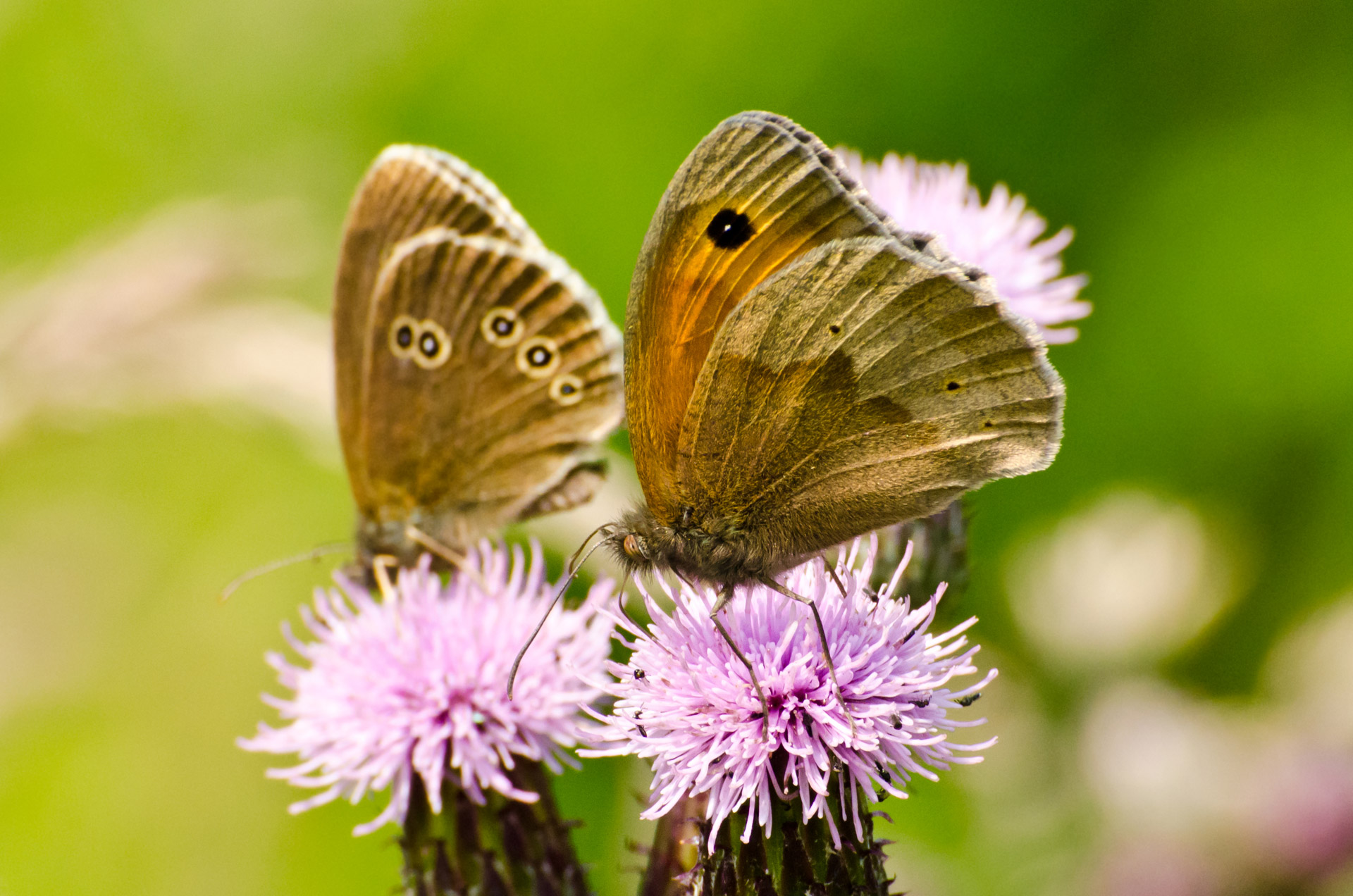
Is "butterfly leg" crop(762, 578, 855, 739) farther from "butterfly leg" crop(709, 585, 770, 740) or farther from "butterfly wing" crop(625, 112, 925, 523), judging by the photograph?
"butterfly wing" crop(625, 112, 925, 523)

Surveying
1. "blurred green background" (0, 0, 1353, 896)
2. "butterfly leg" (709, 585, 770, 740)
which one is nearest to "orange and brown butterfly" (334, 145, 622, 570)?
"blurred green background" (0, 0, 1353, 896)

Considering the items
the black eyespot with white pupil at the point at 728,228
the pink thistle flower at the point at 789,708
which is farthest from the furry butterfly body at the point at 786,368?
the pink thistle flower at the point at 789,708

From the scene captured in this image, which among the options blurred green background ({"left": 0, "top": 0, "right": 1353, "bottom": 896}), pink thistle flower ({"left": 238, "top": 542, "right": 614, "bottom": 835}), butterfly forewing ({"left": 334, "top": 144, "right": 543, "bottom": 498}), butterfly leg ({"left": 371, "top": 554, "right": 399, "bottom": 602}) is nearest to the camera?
pink thistle flower ({"left": 238, "top": 542, "right": 614, "bottom": 835})

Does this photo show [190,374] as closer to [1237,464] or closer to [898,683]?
[898,683]

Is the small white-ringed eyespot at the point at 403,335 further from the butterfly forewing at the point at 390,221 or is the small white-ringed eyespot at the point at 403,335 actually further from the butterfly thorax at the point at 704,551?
the butterfly thorax at the point at 704,551

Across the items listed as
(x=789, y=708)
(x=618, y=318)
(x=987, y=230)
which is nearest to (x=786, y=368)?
(x=789, y=708)

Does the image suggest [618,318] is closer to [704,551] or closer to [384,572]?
[384,572]
